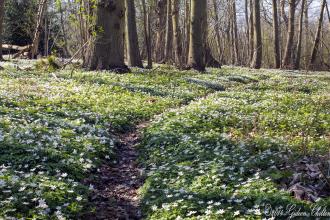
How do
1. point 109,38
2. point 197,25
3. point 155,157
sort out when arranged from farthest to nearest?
point 197,25
point 109,38
point 155,157

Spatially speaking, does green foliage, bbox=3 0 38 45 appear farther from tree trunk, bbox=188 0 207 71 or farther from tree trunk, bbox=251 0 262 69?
tree trunk, bbox=188 0 207 71

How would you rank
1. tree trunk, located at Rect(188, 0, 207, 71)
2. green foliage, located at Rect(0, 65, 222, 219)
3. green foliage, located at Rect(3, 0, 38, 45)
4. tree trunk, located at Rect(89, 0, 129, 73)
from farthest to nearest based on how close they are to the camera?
green foliage, located at Rect(3, 0, 38, 45), tree trunk, located at Rect(188, 0, 207, 71), tree trunk, located at Rect(89, 0, 129, 73), green foliage, located at Rect(0, 65, 222, 219)

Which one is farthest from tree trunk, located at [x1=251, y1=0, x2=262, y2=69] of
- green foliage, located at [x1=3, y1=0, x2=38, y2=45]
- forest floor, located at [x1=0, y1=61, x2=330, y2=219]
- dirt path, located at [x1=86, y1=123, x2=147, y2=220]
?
dirt path, located at [x1=86, y1=123, x2=147, y2=220]

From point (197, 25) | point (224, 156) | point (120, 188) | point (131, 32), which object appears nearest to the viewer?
point (120, 188)

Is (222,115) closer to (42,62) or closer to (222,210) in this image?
(222,210)

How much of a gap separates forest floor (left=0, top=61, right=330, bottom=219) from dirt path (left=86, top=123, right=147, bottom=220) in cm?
2

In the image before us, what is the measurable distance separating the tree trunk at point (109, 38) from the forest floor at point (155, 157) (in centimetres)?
731

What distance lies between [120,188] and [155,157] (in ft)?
4.44

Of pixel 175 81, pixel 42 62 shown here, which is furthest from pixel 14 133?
pixel 42 62

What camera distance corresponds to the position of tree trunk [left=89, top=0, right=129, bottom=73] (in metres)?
21.0

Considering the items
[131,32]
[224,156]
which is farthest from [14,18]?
[224,156]

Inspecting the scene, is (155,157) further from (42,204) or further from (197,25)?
(197,25)

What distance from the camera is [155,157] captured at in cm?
871

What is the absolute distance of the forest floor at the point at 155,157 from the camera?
5973mm
